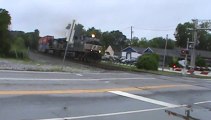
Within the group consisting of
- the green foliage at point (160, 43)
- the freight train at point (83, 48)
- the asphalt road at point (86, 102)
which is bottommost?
the asphalt road at point (86, 102)

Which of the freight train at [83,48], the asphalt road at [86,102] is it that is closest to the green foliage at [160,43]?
the freight train at [83,48]

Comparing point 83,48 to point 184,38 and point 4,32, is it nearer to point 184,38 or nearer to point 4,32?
point 4,32

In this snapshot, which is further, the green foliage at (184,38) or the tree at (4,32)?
the green foliage at (184,38)

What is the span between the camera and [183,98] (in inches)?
689

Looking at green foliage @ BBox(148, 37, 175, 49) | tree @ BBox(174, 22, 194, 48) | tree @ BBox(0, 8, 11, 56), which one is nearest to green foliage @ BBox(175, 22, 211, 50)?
tree @ BBox(174, 22, 194, 48)

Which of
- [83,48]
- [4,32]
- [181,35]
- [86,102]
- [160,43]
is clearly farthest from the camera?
[160,43]

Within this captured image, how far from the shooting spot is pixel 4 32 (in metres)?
40.4

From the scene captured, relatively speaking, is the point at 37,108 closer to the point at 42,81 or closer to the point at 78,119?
the point at 78,119

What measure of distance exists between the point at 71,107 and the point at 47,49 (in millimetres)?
49882

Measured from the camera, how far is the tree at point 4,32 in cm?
3962

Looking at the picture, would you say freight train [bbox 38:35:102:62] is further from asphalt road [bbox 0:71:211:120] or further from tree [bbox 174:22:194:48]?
tree [bbox 174:22:194:48]

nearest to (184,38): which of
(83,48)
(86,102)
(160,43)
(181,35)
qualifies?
(181,35)

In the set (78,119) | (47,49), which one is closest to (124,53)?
(47,49)

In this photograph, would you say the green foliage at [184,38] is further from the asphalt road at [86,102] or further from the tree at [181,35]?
the asphalt road at [86,102]
